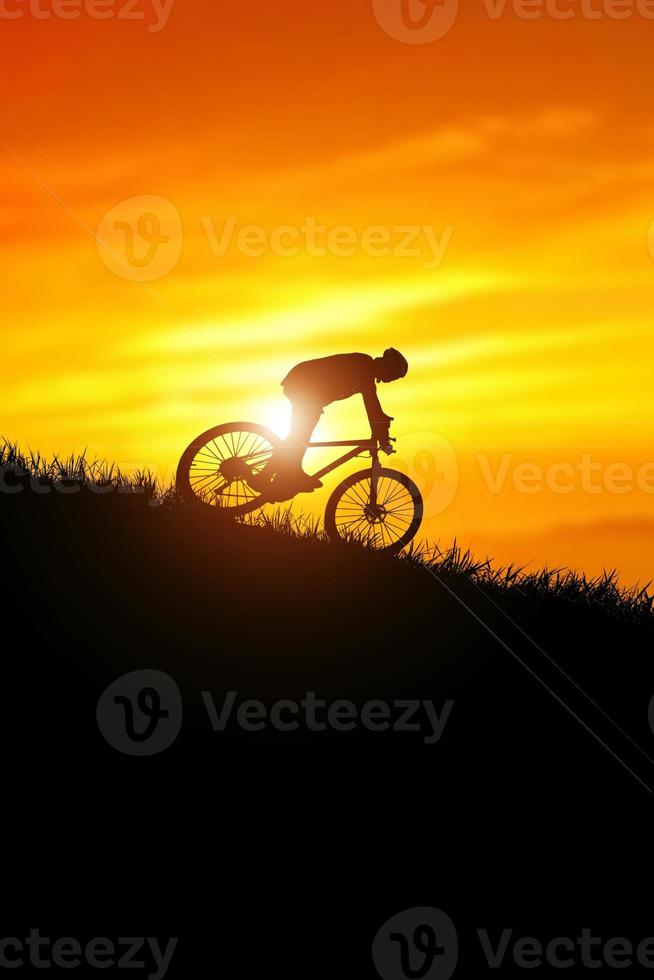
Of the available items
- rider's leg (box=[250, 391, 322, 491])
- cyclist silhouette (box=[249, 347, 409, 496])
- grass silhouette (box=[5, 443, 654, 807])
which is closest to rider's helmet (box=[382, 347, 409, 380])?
cyclist silhouette (box=[249, 347, 409, 496])

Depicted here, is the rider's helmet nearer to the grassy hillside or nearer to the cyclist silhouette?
the cyclist silhouette

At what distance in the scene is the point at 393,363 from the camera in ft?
41.9

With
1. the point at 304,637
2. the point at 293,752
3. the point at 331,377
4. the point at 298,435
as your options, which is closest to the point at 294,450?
the point at 298,435

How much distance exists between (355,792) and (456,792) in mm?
815

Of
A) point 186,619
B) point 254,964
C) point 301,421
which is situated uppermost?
point 301,421

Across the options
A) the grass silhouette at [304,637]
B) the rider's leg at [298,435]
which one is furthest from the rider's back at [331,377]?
the grass silhouette at [304,637]

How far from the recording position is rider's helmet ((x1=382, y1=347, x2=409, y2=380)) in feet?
41.9

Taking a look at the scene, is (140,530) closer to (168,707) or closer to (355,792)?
(168,707)

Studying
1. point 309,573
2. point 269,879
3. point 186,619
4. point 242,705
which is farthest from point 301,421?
point 269,879

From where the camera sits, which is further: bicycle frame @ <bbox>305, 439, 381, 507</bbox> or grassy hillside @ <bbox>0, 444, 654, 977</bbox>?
bicycle frame @ <bbox>305, 439, 381, 507</bbox>

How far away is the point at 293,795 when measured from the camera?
824cm

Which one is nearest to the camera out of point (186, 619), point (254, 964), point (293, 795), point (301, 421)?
point (254, 964)

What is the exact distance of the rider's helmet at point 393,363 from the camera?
12766 mm

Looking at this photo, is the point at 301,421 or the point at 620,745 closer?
the point at 620,745
